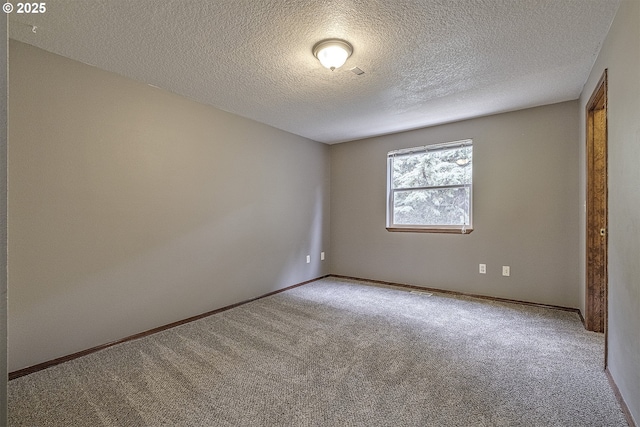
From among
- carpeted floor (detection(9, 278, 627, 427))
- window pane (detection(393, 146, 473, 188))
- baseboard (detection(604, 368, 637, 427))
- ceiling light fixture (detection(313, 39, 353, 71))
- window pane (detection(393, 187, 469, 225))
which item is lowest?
carpeted floor (detection(9, 278, 627, 427))

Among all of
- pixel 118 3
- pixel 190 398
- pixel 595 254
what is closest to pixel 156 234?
pixel 190 398

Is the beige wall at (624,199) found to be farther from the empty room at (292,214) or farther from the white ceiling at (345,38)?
the white ceiling at (345,38)

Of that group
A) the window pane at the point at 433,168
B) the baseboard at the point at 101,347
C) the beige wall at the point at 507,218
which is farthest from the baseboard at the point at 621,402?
the baseboard at the point at 101,347

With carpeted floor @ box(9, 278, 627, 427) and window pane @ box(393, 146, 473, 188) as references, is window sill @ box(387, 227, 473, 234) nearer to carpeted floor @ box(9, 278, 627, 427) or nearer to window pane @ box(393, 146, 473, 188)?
window pane @ box(393, 146, 473, 188)

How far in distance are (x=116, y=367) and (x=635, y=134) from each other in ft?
11.2

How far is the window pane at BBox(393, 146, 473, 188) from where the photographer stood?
12.6 feet

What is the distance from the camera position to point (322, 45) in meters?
2.04

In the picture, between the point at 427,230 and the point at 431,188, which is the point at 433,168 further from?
the point at 427,230

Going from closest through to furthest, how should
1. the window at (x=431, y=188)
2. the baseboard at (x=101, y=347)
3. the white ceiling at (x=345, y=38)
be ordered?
1. the white ceiling at (x=345, y=38)
2. the baseboard at (x=101, y=347)
3. the window at (x=431, y=188)

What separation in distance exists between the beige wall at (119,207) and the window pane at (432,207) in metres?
1.89

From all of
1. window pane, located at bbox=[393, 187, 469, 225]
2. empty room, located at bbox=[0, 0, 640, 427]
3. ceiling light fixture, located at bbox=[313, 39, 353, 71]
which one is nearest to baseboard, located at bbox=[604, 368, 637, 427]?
empty room, located at bbox=[0, 0, 640, 427]

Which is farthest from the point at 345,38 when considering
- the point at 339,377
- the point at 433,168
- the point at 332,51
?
the point at 433,168

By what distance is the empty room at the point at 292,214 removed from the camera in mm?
1688

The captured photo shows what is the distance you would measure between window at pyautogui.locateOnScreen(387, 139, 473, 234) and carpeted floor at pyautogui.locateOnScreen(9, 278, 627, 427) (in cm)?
136
